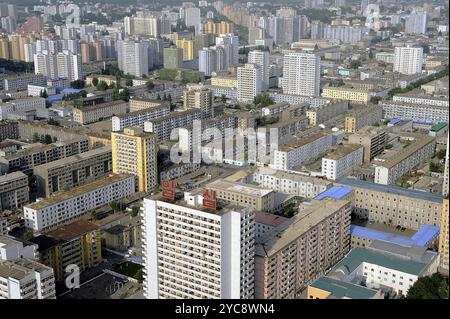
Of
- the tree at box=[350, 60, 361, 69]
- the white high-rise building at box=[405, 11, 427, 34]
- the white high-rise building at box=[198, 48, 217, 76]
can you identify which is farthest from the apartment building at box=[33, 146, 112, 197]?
the tree at box=[350, 60, 361, 69]

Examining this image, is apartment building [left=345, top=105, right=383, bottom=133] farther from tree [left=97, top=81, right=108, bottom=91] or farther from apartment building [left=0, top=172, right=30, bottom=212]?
tree [left=97, top=81, right=108, bottom=91]

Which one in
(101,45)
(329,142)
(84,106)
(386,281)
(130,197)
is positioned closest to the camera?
(386,281)

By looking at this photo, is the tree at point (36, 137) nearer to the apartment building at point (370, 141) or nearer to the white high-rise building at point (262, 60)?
the apartment building at point (370, 141)

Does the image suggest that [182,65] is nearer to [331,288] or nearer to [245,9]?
[245,9]

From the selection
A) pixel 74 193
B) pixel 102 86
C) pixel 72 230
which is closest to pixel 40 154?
pixel 74 193
